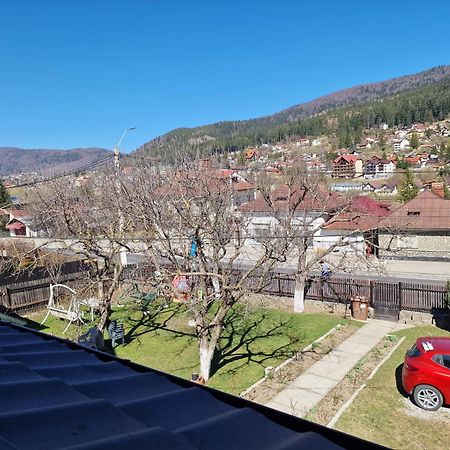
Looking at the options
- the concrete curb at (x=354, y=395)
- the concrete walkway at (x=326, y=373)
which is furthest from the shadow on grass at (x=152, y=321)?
the concrete curb at (x=354, y=395)

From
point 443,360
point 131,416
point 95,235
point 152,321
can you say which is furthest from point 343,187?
point 131,416

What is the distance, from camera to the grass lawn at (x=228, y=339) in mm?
11656

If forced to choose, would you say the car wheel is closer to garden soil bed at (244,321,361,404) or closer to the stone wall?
garden soil bed at (244,321,361,404)

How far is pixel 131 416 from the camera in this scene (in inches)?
94.0

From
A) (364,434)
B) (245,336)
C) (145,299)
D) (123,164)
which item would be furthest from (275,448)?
(123,164)

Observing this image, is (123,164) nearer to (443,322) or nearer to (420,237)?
(443,322)

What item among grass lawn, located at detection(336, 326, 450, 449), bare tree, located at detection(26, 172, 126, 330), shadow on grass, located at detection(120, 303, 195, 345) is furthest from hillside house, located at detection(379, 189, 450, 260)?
grass lawn, located at detection(336, 326, 450, 449)

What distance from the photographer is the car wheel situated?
885 cm

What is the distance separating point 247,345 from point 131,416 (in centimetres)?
1149

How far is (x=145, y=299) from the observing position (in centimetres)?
1823

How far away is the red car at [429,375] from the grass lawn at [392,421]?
11.2 inches

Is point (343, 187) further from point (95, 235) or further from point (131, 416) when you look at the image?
point (131, 416)

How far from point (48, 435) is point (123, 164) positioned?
1014 inches

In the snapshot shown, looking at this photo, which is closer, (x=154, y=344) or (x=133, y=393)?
(x=133, y=393)
